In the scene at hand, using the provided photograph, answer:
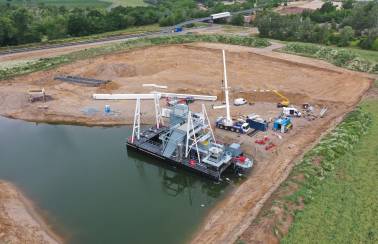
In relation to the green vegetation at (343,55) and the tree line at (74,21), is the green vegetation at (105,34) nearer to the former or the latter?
the tree line at (74,21)

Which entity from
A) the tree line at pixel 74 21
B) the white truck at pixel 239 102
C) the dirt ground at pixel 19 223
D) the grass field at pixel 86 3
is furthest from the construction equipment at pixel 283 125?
the grass field at pixel 86 3

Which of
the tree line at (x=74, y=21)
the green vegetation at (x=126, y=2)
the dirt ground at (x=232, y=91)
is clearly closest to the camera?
the dirt ground at (x=232, y=91)

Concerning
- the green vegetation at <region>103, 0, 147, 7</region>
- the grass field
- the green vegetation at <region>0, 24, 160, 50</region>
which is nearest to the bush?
the green vegetation at <region>0, 24, 160, 50</region>

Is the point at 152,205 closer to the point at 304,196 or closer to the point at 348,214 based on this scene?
the point at 304,196

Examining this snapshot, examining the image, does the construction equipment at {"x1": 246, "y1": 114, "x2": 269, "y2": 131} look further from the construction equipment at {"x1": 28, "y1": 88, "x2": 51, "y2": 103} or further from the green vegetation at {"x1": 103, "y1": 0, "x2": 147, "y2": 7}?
the green vegetation at {"x1": 103, "y1": 0, "x2": 147, "y2": 7}

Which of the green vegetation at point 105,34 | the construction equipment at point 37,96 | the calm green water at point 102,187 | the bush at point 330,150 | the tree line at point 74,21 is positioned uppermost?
the tree line at point 74,21

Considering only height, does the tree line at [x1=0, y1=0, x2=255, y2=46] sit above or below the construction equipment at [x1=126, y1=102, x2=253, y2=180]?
above
